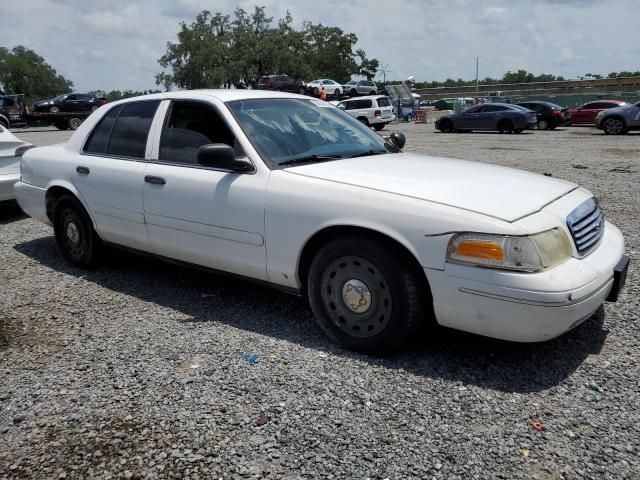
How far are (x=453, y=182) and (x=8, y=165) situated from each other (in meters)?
6.14

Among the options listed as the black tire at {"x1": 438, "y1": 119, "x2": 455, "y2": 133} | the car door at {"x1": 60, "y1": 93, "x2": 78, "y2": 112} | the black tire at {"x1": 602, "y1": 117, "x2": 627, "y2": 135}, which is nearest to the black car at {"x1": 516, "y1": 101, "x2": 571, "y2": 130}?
the black tire at {"x1": 438, "y1": 119, "x2": 455, "y2": 133}

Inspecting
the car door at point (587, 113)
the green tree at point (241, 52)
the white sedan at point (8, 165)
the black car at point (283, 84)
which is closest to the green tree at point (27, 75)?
the green tree at point (241, 52)

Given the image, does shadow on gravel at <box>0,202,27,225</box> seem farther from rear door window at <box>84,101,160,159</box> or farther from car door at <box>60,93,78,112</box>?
car door at <box>60,93,78,112</box>

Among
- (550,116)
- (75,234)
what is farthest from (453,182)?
(550,116)

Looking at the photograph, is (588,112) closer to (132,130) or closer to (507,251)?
(132,130)

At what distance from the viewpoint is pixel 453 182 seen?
3455 millimetres

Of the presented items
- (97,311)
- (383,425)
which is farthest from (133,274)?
(383,425)

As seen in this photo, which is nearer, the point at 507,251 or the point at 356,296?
Result: the point at 507,251

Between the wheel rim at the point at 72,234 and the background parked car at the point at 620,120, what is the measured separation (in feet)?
71.1

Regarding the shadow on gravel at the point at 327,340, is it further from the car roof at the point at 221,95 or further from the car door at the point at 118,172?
the car roof at the point at 221,95

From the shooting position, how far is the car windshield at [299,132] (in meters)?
3.93

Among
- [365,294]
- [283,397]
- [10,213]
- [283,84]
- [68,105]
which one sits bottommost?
[283,397]

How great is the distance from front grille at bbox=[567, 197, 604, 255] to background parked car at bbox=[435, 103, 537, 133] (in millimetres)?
22604

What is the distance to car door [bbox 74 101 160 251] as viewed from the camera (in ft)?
14.9
